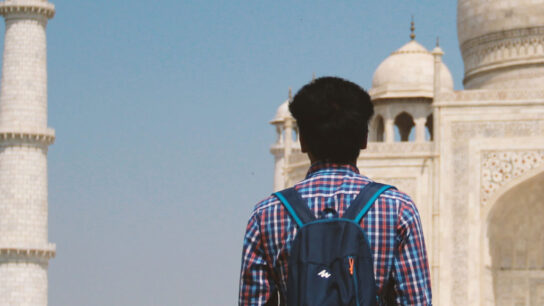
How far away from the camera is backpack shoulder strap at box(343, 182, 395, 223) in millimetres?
2350

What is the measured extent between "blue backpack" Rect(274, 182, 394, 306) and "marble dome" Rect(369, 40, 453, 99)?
18021mm

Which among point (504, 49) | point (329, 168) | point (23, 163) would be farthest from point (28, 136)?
point (329, 168)

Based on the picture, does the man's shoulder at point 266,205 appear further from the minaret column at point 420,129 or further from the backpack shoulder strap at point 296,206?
the minaret column at point 420,129

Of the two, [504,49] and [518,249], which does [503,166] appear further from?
[504,49]

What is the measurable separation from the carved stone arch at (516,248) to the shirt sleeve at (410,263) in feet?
50.9

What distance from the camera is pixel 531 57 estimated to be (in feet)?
62.8

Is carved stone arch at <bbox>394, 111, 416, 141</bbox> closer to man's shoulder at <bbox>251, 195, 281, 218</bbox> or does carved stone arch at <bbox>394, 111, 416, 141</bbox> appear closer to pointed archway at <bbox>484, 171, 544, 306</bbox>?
pointed archway at <bbox>484, 171, 544, 306</bbox>

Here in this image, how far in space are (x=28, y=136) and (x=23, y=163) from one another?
0.47 metres

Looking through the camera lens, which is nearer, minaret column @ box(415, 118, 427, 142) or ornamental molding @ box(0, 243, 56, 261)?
ornamental molding @ box(0, 243, 56, 261)

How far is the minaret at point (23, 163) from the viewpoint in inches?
757

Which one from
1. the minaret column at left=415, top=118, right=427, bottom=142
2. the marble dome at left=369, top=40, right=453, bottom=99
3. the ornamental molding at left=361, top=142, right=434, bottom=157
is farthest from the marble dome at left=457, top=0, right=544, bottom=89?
the ornamental molding at left=361, top=142, right=434, bottom=157

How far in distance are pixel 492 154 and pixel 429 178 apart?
105 centimetres

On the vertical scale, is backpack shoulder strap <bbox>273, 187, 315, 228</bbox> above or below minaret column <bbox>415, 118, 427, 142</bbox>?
below

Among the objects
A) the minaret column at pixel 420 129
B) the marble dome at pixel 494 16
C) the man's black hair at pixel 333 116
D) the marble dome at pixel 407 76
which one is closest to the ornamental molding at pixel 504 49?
the marble dome at pixel 494 16
